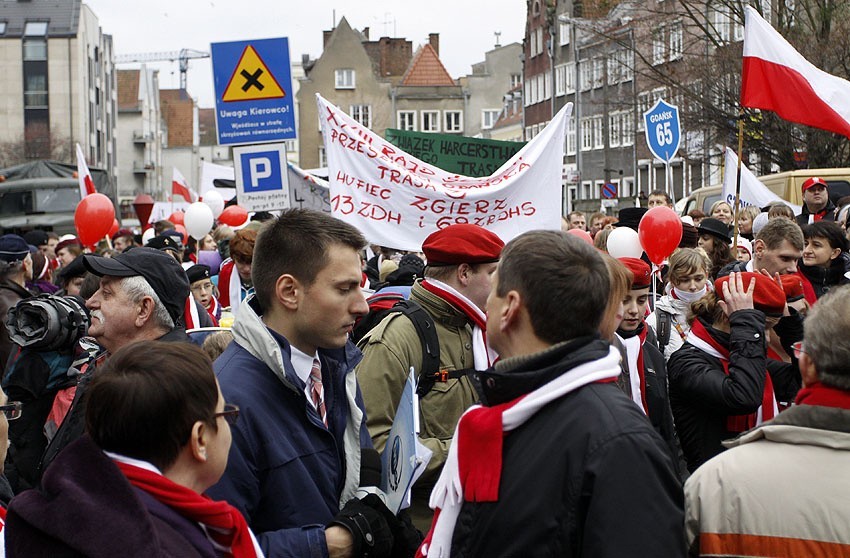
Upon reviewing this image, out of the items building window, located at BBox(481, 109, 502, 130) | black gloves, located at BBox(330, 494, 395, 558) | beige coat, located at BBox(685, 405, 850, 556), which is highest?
building window, located at BBox(481, 109, 502, 130)

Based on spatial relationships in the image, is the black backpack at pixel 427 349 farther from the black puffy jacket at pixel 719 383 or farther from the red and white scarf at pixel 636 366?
the black puffy jacket at pixel 719 383

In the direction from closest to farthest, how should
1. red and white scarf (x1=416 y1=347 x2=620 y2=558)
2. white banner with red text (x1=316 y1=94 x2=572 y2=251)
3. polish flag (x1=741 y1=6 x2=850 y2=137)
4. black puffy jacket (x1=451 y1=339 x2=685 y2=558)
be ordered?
black puffy jacket (x1=451 y1=339 x2=685 y2=558) < red and white scarf (x1=416 y1=347 x2=620 y2=558) < white banner with red text (x1=316 y1=94 x2=572 y2=251) < polish flag (x1=741 y1=6 x2=850 y2=137)

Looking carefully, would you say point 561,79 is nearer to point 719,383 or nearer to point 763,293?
point 763,293

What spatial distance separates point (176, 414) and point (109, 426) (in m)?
0.16

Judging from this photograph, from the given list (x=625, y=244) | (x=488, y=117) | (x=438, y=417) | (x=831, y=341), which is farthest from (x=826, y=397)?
(x=488, y=117)

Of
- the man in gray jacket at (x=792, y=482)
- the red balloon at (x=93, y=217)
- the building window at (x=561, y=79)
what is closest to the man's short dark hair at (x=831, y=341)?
the man in gray jacket at (x=792, y=482)

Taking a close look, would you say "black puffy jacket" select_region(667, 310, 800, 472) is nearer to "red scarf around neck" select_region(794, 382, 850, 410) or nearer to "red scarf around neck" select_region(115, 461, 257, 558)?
"red scarf around neck" select_region(794, 382, 850, 410)

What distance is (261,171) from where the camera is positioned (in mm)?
10781

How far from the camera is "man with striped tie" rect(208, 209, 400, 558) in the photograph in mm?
3357

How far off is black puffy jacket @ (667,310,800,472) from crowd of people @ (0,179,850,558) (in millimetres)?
11

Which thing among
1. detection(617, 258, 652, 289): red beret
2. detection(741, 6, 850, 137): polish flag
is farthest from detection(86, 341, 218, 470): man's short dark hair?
detection(741, 6, 850, 137): polish flag

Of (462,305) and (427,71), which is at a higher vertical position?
(427,71)

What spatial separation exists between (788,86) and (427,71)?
78.9m

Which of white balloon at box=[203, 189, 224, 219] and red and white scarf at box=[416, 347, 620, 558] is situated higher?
white balloon at box=[203, 189, 224, 219]
